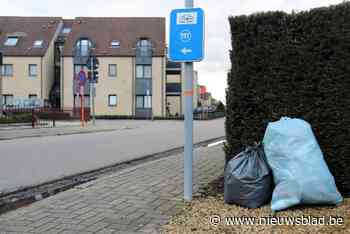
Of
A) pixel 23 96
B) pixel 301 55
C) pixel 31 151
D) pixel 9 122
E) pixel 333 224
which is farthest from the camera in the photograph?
pixel 23 96

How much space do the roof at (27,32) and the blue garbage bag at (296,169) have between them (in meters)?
50.6

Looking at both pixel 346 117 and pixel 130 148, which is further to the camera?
pixel 130 148

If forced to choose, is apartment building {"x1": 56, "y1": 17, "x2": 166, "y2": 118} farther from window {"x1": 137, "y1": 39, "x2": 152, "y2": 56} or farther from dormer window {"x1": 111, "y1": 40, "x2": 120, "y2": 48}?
dormer window {"x1": 111, "y1": 40, "x2": 120, "y2": 48}

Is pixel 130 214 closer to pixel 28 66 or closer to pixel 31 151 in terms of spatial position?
pixel 31 151

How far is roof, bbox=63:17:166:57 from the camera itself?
5444cm

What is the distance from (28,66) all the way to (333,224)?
5195 centimetres

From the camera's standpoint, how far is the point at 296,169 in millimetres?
5328

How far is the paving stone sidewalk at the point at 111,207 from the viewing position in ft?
16.9

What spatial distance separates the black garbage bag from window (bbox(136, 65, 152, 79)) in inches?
1919

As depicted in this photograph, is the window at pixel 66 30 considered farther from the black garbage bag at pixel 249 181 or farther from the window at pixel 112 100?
the black garbage bag at pixel 249 181

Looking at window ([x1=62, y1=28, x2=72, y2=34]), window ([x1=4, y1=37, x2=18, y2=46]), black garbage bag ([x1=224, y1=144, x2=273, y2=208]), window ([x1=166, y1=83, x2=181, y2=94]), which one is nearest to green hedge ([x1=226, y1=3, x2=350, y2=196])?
black garbage bag ([x1=224, y1=144, x2=273, y2=208])

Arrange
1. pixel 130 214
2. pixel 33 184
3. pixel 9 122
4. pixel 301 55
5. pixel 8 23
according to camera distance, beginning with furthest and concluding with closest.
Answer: pixel 8 23, pixel 9 122, pixel 33 184, pixel 301 55, pixel 130 214

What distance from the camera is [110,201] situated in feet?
21.0

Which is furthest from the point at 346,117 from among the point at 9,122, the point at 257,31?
the point at 9,122
